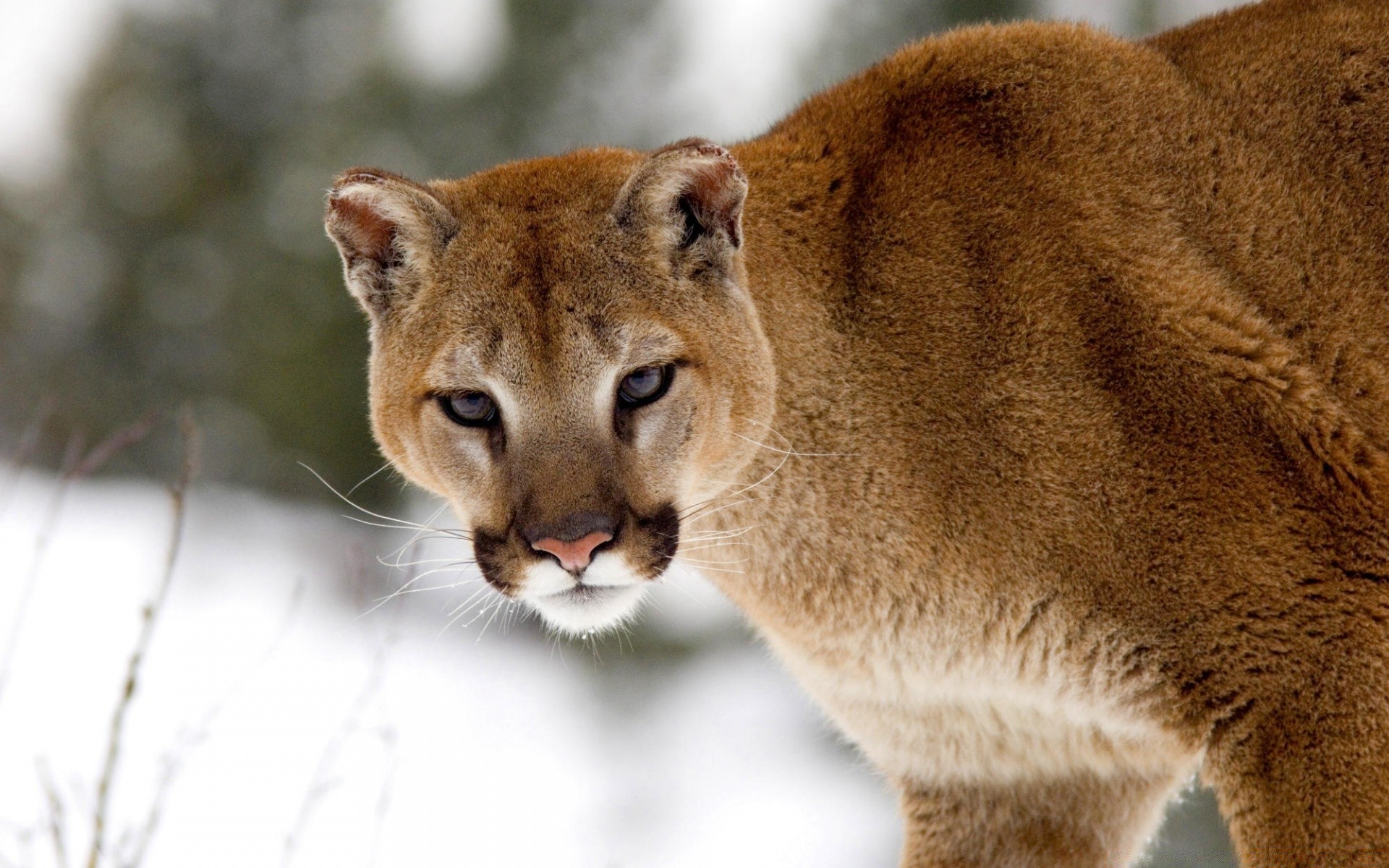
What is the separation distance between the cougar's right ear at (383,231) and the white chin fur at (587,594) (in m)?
1.07

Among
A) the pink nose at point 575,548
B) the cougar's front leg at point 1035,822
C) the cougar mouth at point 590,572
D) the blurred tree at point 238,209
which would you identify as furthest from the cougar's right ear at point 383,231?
the blurred tree at point 238,209

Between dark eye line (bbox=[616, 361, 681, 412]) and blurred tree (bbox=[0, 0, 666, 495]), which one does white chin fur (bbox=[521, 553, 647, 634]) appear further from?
blurred tree (bbox=[0, 0, 666, 495])

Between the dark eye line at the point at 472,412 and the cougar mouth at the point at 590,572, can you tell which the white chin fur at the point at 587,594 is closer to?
the cougar mouth at the point at 590,572

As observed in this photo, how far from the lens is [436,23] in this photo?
858 inches

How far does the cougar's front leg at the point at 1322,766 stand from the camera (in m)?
3.90

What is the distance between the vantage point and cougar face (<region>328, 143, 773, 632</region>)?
4.05m

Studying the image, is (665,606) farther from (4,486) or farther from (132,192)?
(4,486)

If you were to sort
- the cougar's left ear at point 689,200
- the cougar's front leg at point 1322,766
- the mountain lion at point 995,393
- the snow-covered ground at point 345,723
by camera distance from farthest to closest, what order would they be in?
1. the snow-covered ground at point 345,723
2. the cougar's left ear at point 689,200
3. the mountain lion at point 995,393
4. the cougar's front leg at point 1322,766

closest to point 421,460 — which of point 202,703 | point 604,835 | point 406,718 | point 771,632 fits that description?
point 771,632

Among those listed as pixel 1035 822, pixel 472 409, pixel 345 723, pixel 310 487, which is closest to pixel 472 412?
pixel 472 409

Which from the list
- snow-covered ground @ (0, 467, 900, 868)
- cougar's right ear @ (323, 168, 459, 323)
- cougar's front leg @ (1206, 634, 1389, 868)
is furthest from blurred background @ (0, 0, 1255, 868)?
cougar's front leg @ (1206, 634, 1389, 868)

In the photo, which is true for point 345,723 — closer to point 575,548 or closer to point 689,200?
point 575,548

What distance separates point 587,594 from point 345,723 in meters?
0.93

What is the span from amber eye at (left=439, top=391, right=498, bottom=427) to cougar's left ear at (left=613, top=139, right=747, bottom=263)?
0.65m
